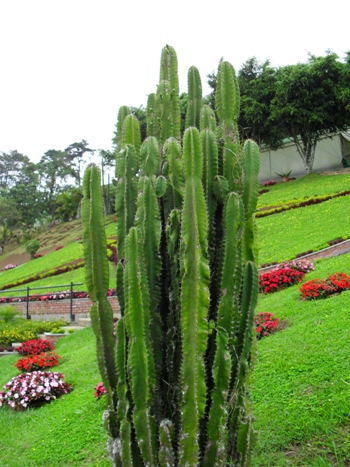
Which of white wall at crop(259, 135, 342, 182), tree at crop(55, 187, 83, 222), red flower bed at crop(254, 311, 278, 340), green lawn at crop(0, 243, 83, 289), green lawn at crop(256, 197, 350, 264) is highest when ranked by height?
white wall at crop(259, 135, 342, 182)

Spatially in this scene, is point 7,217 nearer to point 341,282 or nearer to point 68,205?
point 68,205

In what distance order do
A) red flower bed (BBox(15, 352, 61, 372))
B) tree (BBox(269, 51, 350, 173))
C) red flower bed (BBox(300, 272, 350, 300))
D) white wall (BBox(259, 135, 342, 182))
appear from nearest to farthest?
red flower bed (BBox(300, 272, 350, 300)) < red flower bed (BBox(15, 352, 61, 372)) < tree (BBox(269, 51, 350, 173)) < white wall (BBox(259, 135, 342, 182))

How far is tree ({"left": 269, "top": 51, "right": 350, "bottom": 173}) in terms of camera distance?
29.0 meters

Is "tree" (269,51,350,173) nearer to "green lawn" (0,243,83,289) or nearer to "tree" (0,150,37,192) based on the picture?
"green lawn" (0,243,83,289)

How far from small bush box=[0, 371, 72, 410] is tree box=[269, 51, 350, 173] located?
25213 mm

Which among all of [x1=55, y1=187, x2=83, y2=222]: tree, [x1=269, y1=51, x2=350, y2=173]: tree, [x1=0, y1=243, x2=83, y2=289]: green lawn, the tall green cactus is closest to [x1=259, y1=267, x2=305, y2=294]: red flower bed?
the tall green cactus

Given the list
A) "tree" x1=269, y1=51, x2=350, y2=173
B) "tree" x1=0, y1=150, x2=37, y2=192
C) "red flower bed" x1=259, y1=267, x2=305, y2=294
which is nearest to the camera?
"red flower bed" x1=259, y1=267, x2=305, y2=294

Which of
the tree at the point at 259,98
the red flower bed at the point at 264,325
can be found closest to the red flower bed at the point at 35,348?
the red flower bed at the point at 264,325

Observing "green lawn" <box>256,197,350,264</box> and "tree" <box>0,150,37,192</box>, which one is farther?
"tree" <box>0,150,37,192</box>

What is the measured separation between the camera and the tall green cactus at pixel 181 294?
9.65 feet

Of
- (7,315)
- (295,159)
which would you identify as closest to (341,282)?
(7,315)

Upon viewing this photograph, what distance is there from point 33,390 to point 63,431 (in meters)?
1.65

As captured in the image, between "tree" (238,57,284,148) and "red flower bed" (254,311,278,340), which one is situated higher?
"tree" (238,57,284,148)

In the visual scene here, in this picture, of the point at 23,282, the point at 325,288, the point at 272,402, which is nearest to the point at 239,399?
the point at 272,402
